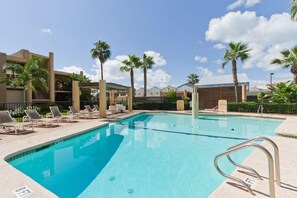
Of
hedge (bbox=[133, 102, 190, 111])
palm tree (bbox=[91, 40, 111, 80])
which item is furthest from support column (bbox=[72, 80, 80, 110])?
palm tree (bbox=[91, 40, 111, 80])

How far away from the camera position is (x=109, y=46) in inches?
1152

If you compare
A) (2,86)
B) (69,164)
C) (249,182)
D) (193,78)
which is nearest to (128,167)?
(69,164)

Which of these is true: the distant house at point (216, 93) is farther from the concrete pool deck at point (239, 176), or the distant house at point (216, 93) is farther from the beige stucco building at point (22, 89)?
the beige stucco building at point (22, 89)

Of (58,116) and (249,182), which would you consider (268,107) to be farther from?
(58,116)

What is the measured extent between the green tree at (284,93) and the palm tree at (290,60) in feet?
4.04

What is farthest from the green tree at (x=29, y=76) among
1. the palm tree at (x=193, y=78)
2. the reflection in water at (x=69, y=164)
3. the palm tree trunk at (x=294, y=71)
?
the palm tree at (x=193, y=78)

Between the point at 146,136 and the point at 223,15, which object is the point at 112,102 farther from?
the point at 223,15

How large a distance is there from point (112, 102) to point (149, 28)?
10.1m

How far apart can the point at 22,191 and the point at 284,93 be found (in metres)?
22.1

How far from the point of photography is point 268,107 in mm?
19109

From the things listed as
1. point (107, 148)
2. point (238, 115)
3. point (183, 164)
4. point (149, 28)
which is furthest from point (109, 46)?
point (183, 164)

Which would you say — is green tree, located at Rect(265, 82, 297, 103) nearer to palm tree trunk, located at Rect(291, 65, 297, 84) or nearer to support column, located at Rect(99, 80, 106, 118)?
palm tree trunk, located at Rect(291, 65, 297, 84)

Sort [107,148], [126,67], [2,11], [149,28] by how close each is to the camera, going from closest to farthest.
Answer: [107,148]
[2,11]
[149,28]
[126,67]

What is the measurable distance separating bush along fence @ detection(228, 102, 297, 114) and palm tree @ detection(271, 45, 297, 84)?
2832 mm
